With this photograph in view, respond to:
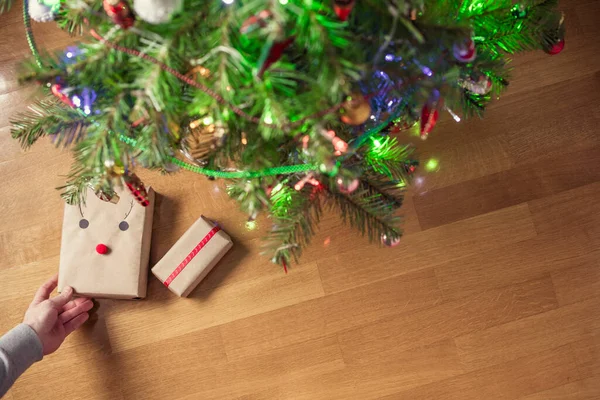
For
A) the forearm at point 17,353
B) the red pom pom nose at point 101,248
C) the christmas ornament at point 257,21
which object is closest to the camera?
the christmas ornament at point 257,21

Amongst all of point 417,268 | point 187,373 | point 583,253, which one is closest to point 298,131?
point 417,268

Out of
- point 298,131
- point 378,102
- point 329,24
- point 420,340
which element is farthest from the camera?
point 420,340

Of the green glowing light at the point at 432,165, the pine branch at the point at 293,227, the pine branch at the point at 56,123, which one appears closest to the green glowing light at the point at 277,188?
→ the pine branch at the point at 293,227

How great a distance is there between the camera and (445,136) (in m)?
1.21

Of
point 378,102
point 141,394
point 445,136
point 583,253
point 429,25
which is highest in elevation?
point 429,25

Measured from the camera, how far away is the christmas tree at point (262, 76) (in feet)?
1.86

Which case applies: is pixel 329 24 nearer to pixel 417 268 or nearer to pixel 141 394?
pixel 417 268

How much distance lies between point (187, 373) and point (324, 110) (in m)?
0.80

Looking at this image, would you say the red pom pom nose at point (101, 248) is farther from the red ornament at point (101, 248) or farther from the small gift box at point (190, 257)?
the small gift box at point (190, 257)

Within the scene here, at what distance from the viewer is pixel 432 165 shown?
1.21 metres

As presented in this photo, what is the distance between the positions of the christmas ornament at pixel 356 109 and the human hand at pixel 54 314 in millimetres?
785

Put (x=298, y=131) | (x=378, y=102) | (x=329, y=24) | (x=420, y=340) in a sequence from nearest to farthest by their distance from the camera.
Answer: (x=329, y=24) → (x=298, y=131) → (x=378, y=102) → (x=420, y=340)

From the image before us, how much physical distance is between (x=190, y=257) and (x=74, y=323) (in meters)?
0.29

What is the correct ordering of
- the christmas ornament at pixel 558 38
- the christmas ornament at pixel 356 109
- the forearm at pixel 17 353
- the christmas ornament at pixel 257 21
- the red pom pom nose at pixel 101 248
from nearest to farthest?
1. the christmas ornament at pixel 257 21
2. the christmas ornament at pixel 356 109
3. the christmas ornament at pixel 558 38
4. the forearm at pixel 17 353
5. the red pom pom nose at pixel 101 248
